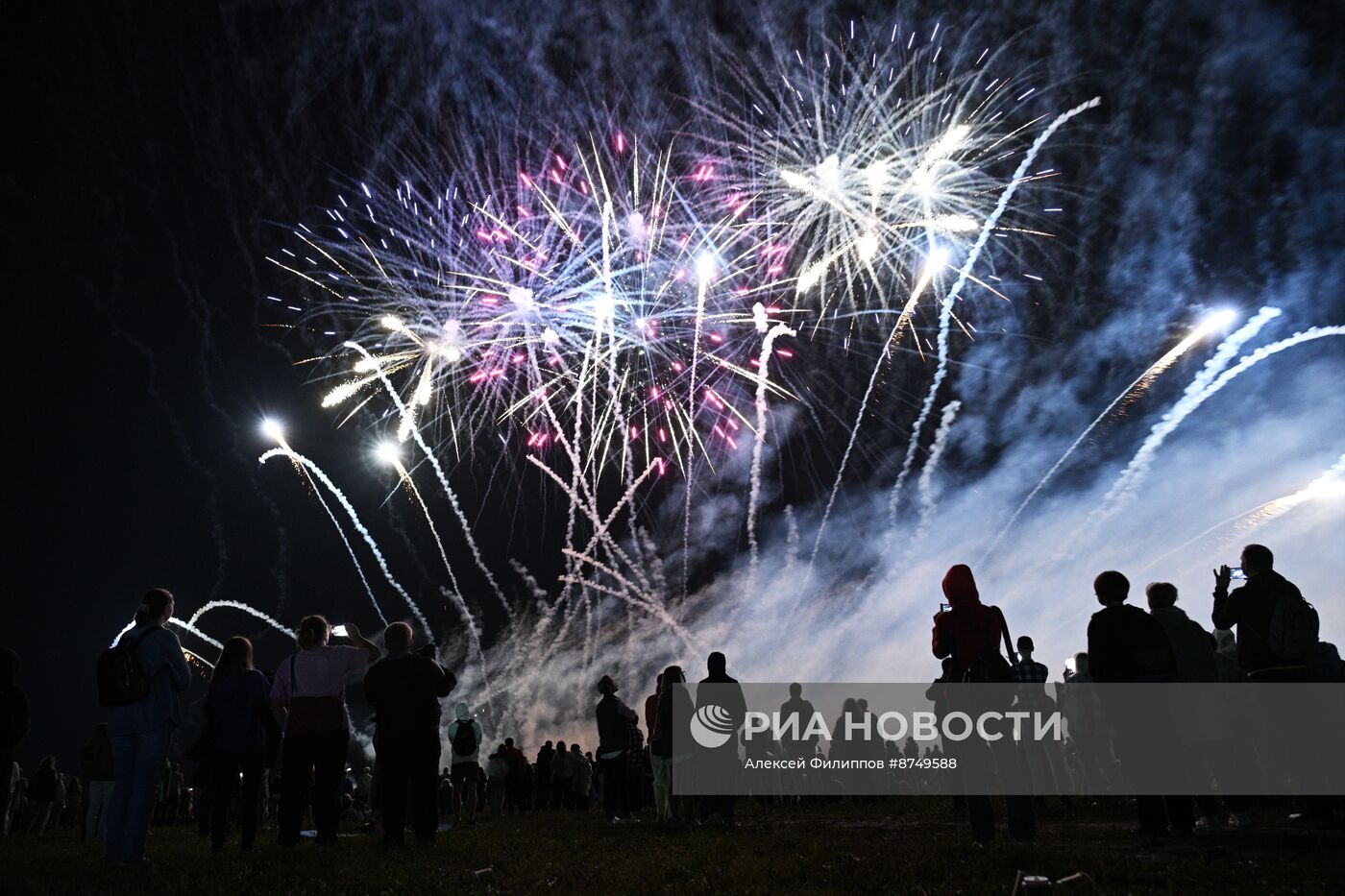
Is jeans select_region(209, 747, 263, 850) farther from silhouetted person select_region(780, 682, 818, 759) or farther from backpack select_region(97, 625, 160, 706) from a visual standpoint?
silhouetted person select_region(780, 682, 818, 759)

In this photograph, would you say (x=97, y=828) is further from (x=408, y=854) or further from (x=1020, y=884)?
(x=1020, y=884)

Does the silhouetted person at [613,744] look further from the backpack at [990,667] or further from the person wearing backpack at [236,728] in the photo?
the backpack at [990,667]

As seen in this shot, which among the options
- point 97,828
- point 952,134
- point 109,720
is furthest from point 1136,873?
point 952,134

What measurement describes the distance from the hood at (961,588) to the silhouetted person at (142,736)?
6.66 metres

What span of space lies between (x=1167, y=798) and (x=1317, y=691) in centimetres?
237

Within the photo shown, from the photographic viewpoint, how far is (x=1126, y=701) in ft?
23.7

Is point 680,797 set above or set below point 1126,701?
below

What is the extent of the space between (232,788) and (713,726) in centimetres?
536

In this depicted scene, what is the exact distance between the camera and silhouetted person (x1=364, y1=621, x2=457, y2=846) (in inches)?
316

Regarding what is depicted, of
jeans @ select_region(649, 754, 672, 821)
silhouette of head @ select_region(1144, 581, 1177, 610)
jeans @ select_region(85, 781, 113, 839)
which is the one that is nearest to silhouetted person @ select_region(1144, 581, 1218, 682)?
silhouette of head @ select_region(1144, 581, 1177, 610)

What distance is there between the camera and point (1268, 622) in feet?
25.4

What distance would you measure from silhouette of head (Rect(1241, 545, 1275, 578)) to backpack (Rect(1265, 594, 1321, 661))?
0.96 ft

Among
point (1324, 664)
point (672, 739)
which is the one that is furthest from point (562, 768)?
point (1324, 664)

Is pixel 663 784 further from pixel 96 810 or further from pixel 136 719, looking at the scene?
pixel 96 810
